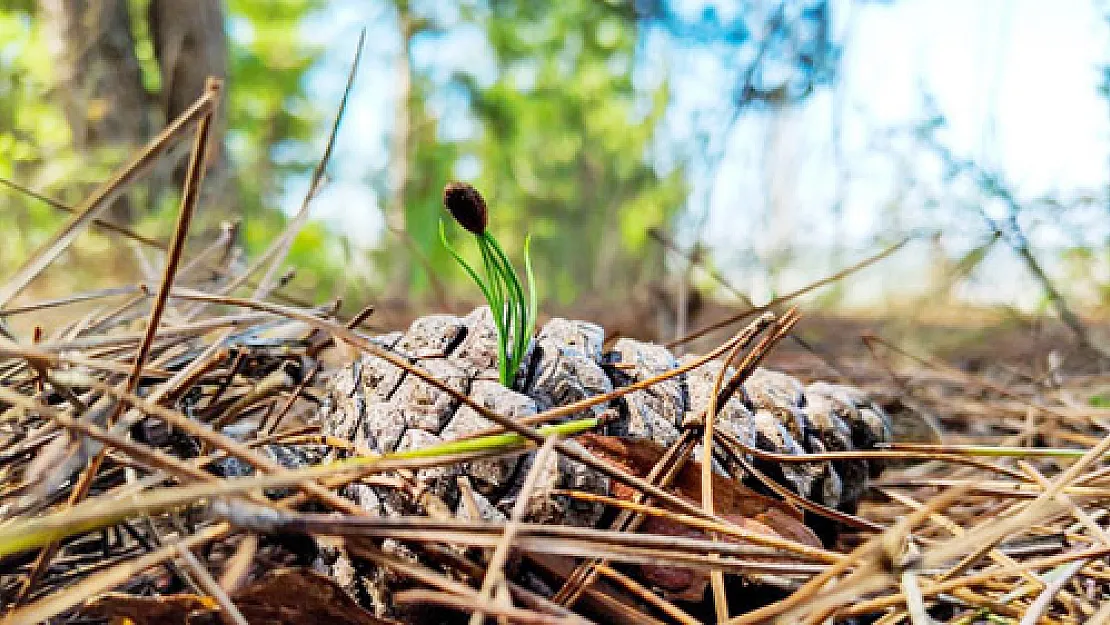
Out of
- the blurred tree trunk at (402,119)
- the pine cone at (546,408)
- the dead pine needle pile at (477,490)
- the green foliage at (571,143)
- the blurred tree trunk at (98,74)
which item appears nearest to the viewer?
the dead pine needle pile at (477,490)

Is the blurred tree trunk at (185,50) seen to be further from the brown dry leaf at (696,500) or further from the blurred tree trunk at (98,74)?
the brown dry leaf at (696,500)

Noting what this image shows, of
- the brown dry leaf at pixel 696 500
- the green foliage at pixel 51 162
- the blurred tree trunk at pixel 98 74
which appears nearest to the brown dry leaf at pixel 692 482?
the brown dry leaf at pixel 696 500

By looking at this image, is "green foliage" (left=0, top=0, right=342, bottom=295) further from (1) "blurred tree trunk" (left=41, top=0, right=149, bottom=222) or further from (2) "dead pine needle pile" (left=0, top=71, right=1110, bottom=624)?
(2) "dead pine needle pile" (left=0, top=71, right=1110, bottom=624)

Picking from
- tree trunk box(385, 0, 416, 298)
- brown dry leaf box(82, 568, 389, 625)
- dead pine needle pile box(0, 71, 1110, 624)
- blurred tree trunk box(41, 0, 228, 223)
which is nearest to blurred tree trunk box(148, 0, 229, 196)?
blurred tree trunk box(41, 0, 228, 223)

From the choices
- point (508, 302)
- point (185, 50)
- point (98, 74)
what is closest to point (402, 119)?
point (185, 50)

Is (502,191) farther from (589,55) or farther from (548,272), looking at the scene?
(589,55)

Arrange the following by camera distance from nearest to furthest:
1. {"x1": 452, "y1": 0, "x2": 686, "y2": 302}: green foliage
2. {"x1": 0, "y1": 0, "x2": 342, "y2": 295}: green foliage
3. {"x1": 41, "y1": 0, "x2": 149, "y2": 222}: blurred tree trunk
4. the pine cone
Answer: the pine cone → {"x1": 0, "y1": 0, "x2": 342, "y2": 295}: green foliage → {"x1": 41, "y1": 0, "x2": 149, "y2": 222}: blurred tree trunk → {"x1": 452, "y1": 0, "x2": 686, "y2": 302}: green foliage
